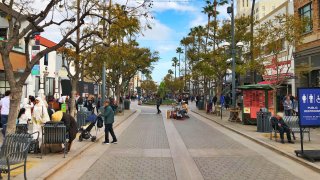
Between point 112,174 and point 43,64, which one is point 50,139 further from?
point 43,64

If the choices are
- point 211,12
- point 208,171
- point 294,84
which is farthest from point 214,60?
point 208,171

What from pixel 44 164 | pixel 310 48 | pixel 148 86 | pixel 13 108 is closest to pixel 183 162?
pixel 44 164

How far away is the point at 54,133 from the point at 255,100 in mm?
14540

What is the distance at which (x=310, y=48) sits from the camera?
99.9 feet

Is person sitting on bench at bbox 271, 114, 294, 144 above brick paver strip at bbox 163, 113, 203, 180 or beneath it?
above

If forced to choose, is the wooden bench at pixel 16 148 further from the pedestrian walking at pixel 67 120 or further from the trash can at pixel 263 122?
the trash can at pixel 263 122

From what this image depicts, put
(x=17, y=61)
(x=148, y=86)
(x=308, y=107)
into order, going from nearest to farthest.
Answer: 1. (x=308, y=107)
2. (x=17, y=61)
3. (x=148, y=86)

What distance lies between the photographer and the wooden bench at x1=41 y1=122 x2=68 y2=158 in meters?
12.1

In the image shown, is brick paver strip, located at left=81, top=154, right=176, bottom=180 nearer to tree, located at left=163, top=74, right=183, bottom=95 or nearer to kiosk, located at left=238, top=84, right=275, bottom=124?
kiosk, located at left=238, top=84, right=275, bottom=124

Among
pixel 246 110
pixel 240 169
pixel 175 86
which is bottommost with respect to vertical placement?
pixel 240 169

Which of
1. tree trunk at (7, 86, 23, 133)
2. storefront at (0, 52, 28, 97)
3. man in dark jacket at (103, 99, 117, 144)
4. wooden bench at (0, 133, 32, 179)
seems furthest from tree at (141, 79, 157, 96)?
wooden bench at (0, 133, 32, 179)

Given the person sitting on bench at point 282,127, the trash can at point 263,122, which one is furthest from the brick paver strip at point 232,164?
the trash can at point 263,122

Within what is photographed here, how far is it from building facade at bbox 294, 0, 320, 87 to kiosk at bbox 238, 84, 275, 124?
539 centimetres

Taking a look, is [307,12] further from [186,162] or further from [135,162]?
[135,162]
